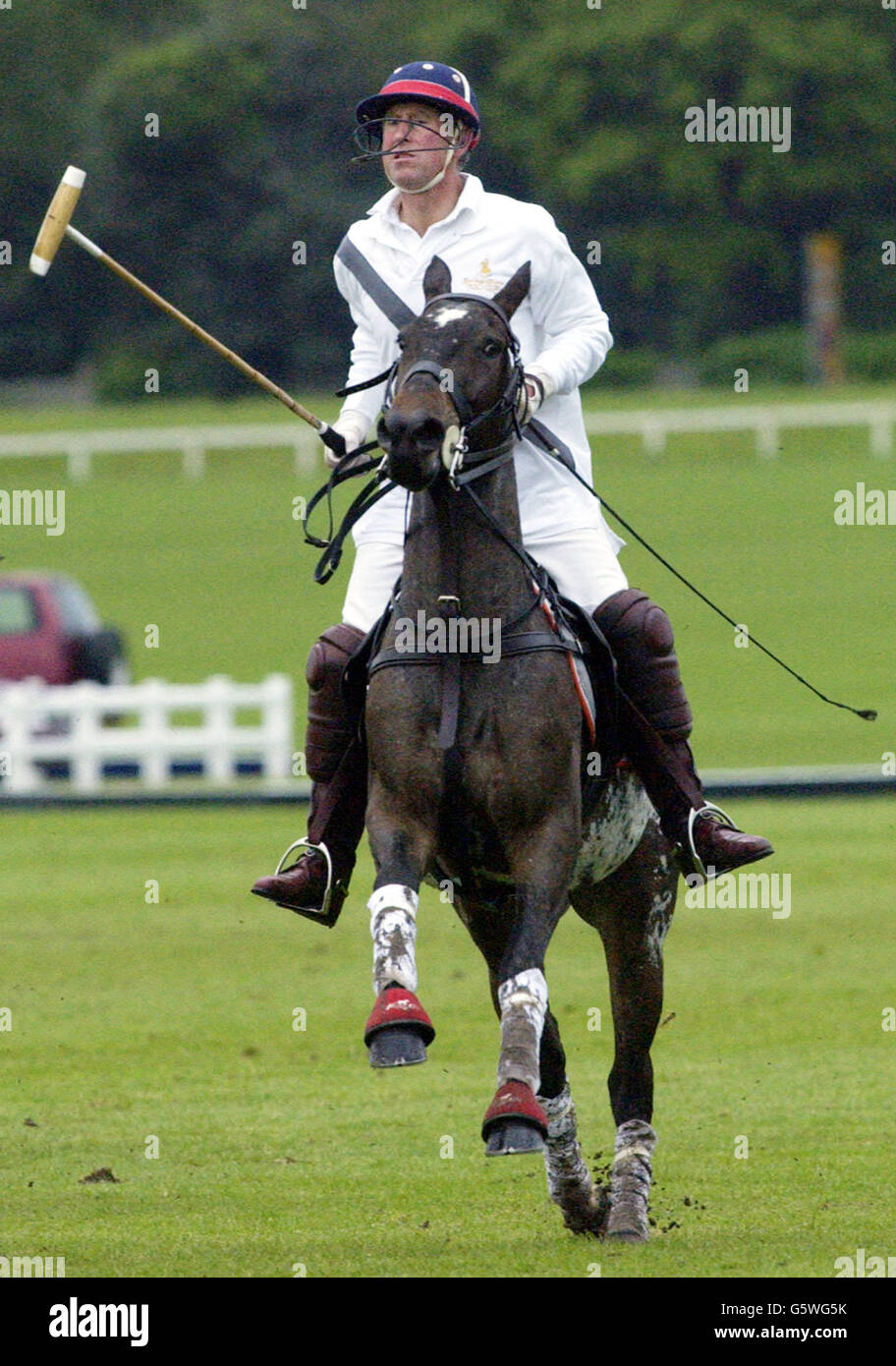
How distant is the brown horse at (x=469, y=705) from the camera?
6.54 m

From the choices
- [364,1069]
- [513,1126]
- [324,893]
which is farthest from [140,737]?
[513,1126]

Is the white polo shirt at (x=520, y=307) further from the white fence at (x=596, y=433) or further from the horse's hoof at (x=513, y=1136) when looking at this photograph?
the white fence at (x=596, y=433)

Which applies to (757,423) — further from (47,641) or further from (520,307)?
(520,307)

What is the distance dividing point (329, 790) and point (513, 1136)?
1518 millimetres

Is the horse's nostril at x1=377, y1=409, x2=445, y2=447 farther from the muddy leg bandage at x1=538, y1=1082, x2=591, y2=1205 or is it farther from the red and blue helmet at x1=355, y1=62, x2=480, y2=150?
the muddy leg bandage at x1=538, y1=1082, x2=591, y2=1205

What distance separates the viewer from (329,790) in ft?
24.5

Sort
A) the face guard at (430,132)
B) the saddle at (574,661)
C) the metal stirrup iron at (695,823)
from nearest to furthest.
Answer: the saddle at (574,661) → the face guard at (430,132) → the metal stirrup iron at (695,823)

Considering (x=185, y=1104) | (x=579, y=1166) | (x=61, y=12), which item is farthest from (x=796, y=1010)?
(x=61, y=12)

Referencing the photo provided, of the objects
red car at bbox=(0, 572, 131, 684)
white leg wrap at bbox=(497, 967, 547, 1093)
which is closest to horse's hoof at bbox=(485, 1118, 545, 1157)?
white leg wrap at bbox=(497, 967, 547, 1093)

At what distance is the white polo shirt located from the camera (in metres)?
7.33

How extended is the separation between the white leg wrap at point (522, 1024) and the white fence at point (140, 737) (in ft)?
52.0

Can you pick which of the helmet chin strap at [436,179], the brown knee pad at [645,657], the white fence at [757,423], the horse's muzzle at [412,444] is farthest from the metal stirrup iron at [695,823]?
the white fence at [757,423]
